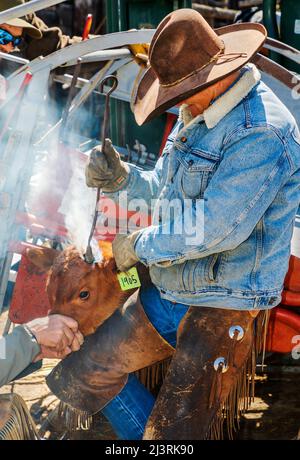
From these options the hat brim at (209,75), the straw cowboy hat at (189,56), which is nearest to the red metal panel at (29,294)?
the hat brim at (209,75)

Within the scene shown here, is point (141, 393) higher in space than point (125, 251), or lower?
lower

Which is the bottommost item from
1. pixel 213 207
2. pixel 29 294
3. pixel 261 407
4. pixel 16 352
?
pixel 261 407

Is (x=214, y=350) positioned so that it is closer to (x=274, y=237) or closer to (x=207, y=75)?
(x=274, y=237)

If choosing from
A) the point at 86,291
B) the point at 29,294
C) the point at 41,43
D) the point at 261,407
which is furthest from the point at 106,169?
the point at 41,43

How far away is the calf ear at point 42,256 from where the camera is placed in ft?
12.5

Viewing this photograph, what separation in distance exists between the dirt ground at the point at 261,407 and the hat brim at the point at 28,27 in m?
2.90

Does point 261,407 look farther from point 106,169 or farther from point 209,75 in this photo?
point 209,75

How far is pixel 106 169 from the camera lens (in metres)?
3.25

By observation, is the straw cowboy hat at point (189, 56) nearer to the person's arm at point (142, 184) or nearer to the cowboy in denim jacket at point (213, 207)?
the cowboy in denim jacket at point (213, 207)

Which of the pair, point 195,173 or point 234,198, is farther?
point 195,173

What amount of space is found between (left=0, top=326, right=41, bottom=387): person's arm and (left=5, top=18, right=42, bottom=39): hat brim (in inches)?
142

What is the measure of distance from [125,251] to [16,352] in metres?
0.62
